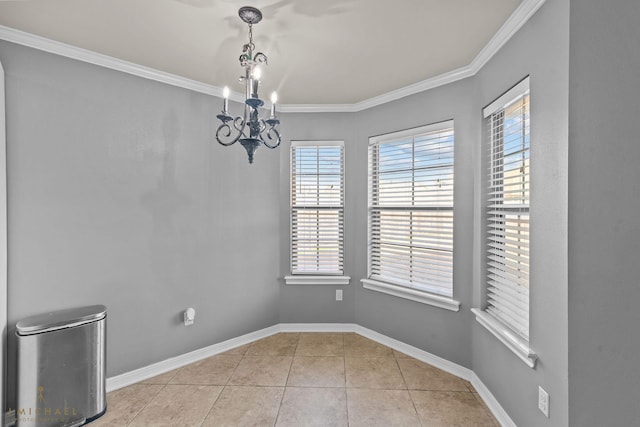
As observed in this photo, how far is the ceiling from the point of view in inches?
69.6

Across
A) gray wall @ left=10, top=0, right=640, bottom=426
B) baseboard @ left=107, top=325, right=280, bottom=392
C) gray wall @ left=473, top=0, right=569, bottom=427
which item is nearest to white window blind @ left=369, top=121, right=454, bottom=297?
gray wall @ left=10, top=0, right=640, bottom=426

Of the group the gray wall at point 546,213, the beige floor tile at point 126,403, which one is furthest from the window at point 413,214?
the beige floor tile at point 126,403

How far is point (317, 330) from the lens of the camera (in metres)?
3.48

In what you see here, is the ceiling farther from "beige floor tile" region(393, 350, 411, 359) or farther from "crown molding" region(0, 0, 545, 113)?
"beige floor tile" region(393, 350, 411, 359)

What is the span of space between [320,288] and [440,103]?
2292 mm

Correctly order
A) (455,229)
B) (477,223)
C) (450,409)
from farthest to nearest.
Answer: (455,229) < (477,223) < (450,409)

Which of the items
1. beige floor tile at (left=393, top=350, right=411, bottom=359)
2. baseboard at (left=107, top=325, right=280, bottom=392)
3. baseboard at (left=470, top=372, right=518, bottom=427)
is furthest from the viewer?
Result: beige floor tile at (left=393, top=350, right=411, bottom=359)

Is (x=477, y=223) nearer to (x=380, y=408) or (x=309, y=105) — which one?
(x=380, y=408)

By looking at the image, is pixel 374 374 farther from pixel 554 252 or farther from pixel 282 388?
pixel 554 252

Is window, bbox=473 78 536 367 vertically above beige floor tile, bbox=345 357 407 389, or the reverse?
window, bbox=473 78 536 367

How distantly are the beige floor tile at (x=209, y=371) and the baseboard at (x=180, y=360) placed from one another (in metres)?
0.06

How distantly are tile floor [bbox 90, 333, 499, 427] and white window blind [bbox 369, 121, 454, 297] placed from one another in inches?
31.2

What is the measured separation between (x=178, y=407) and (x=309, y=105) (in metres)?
3.03

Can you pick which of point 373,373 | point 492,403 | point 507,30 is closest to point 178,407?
point 373,373
